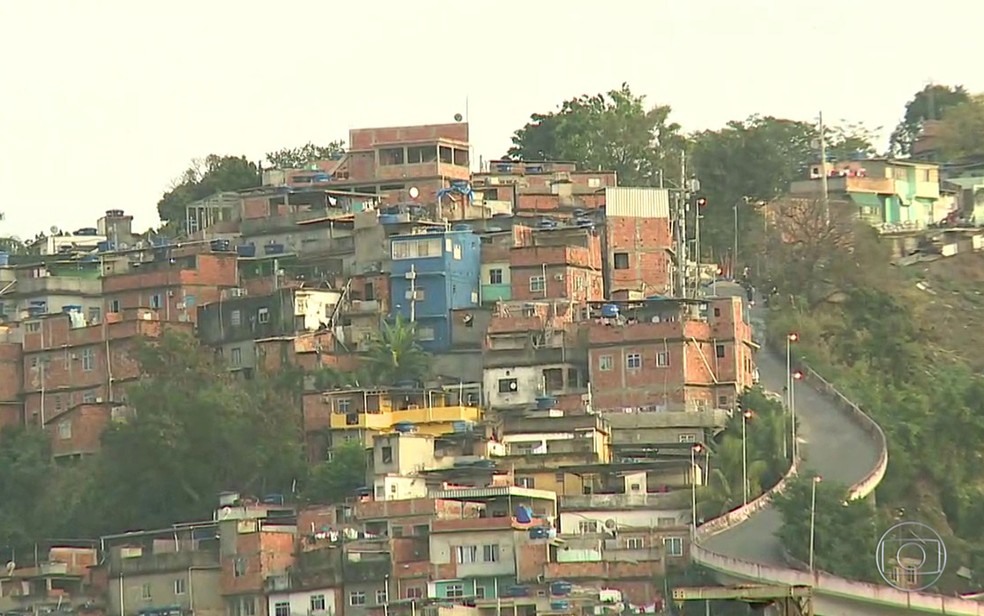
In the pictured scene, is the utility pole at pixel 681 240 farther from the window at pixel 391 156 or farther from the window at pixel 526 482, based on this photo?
the window at pixel 526 482

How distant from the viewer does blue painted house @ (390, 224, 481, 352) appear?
6544cm

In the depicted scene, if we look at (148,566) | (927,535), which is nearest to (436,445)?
(148,566)

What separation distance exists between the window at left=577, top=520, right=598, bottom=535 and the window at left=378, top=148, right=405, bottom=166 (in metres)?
18.7

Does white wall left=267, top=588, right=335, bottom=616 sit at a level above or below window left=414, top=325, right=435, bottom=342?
below

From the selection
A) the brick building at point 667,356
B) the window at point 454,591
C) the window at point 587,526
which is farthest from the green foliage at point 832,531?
the brick building at point 667,356

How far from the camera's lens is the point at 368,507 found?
5725cm

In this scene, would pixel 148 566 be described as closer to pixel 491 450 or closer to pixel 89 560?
pixel 89 560

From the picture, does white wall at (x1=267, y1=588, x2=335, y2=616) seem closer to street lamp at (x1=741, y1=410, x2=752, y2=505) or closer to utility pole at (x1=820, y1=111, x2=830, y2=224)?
street lamp at (x1=741, y1=410, x2=752, y2=505)

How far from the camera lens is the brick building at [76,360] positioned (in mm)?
67000

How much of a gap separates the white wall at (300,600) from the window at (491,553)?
288 cm

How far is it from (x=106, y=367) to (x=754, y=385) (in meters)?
14.2

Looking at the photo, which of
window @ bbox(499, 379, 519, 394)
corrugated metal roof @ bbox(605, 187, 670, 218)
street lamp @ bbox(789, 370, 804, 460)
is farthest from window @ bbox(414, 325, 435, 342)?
street lamp @ bbox(789, 370, 804, 460)

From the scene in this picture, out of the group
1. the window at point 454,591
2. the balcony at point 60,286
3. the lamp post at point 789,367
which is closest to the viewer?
the window at point 454,591

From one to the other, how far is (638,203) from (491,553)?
14.1 metres
